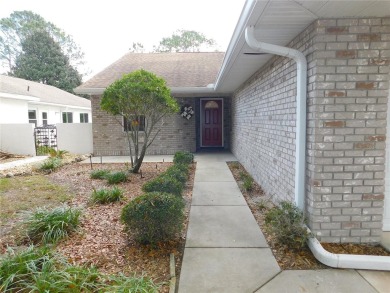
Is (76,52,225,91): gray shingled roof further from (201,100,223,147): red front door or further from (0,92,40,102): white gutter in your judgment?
(0,92,40,102): white gutter

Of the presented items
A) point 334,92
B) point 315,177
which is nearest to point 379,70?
point 334,92

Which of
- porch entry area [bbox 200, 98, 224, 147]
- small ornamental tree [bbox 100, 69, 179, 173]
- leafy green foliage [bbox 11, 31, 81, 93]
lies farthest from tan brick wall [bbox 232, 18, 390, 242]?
leafy green foliage [bbox 11, 31, 81, 93]

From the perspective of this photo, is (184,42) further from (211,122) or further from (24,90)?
(211,122)

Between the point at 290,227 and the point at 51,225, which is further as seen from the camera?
the point at 51,225

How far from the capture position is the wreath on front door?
1138cm

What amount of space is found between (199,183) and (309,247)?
3585mm

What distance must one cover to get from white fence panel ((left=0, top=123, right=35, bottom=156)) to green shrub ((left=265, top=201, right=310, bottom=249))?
11.3m

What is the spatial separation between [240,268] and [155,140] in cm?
904

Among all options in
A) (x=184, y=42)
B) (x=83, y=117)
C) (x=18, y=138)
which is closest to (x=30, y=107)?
(x=18, y=138)

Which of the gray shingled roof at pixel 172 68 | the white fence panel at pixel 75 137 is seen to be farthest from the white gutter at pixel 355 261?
the white fence panel at pixel 75 137

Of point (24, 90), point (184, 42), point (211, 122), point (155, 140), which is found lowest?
point (155, 140)

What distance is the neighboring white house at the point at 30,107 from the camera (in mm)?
13164

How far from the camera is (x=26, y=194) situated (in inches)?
219

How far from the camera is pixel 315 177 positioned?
9.87 feet
